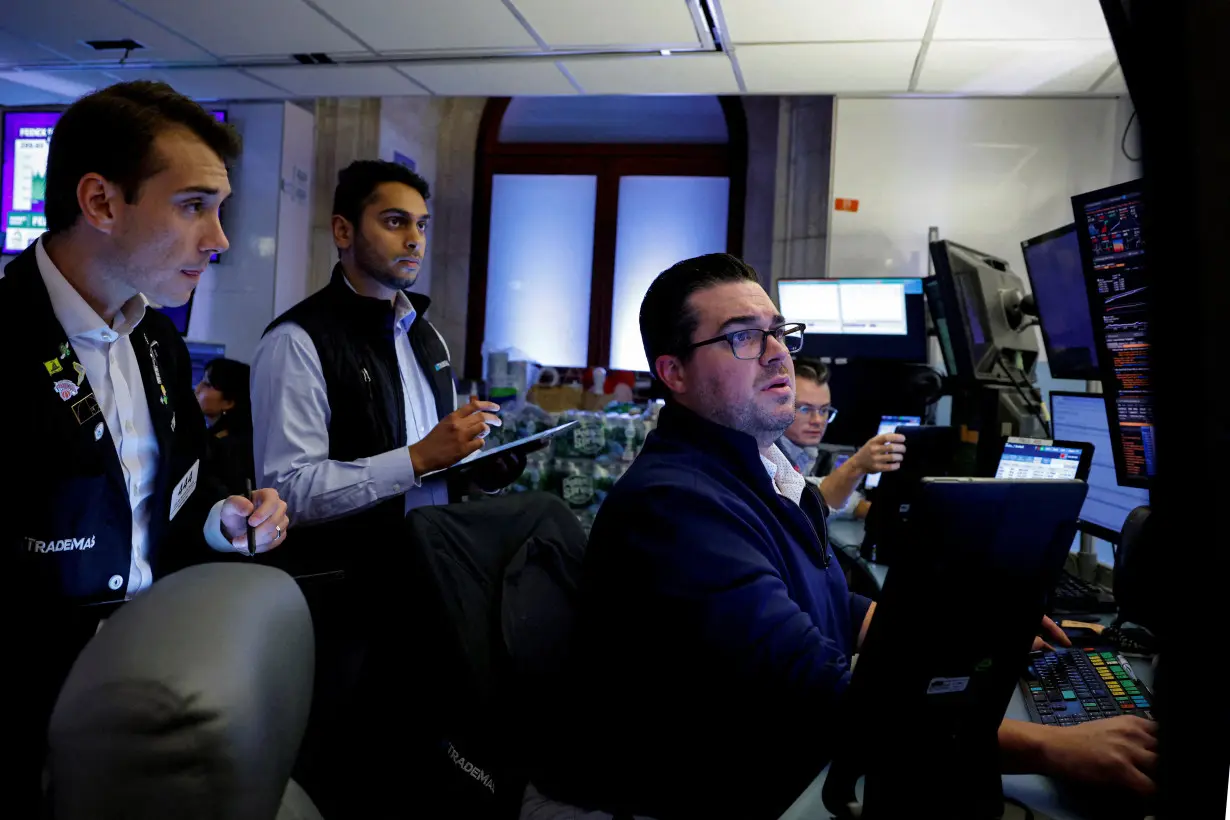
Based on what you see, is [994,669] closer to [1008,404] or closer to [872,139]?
[1008,404]

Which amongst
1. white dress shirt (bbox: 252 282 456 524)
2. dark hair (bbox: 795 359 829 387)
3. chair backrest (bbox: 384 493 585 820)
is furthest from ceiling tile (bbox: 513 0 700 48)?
chair backrest (bbox: 384 493 585 820)

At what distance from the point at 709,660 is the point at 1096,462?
1.45 meters

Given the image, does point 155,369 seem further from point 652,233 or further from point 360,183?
point 652,233

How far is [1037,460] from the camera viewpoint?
2016mm

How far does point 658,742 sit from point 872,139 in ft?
14.3

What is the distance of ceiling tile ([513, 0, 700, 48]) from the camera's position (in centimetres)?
369

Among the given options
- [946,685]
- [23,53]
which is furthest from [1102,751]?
[23,53]

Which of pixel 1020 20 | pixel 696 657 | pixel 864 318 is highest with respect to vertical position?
pixel 1020 20

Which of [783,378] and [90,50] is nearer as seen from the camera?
[783,378]

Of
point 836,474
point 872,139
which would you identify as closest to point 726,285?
point 836,474

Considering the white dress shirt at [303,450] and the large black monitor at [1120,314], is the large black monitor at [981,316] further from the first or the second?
the white dress shirt at [303,450]

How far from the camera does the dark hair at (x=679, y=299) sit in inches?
58.6

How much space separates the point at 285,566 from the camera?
6.32ft

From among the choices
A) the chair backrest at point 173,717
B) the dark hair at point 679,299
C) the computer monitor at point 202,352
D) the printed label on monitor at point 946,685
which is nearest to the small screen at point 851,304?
the dark hair at point 679,299
